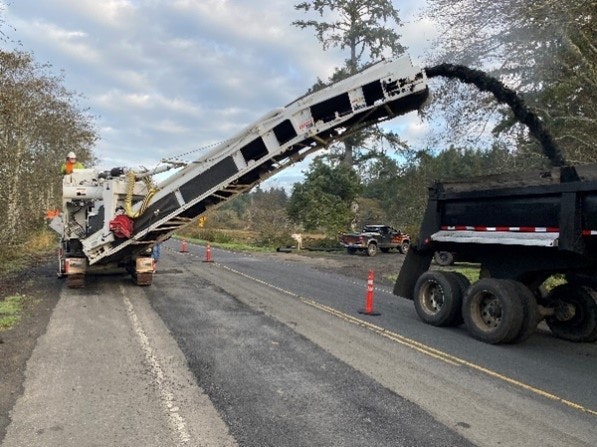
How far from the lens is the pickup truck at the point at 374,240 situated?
26641 millimetres

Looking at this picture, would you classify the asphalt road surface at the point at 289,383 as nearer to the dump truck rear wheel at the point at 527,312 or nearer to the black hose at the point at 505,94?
the dump truck rear wheel at the point at 527,312

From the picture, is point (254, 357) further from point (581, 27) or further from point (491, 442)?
point (581, 27)

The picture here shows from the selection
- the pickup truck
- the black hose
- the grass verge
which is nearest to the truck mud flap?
the black hose

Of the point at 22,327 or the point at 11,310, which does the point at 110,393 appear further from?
the point at 11,310

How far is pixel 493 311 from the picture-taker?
8.00 m

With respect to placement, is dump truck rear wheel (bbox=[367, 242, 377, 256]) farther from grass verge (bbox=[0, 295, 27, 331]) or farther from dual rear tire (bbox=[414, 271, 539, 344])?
grass verge (bbox=[0, 295, 27, 331])

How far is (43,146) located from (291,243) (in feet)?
57.7

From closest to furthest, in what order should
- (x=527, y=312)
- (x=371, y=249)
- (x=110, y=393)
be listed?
(x=110, y=393) → (x=527, y=312) → (x=371, y=249)

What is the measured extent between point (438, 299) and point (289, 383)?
447 centimetres

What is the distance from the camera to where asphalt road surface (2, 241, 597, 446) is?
4.45 meters

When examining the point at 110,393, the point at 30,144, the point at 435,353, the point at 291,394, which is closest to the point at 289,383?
the point at 291,394

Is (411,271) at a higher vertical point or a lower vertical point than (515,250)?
lower

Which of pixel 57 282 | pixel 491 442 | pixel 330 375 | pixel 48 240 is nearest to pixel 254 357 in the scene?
pixel 330 375

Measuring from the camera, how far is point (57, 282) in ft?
44.1
